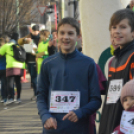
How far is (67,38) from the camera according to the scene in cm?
338

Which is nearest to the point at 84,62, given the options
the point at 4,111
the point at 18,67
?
the point at 4,111

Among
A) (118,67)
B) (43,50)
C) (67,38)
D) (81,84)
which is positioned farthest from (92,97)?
(43,50)

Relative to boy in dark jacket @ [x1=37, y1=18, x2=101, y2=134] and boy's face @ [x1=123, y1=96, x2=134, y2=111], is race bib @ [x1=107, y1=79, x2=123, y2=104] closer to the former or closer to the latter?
boy in dark jacket @ [x1=37, y1=18, x2=101, y2=134]

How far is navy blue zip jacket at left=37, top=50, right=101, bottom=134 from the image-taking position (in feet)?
10.6

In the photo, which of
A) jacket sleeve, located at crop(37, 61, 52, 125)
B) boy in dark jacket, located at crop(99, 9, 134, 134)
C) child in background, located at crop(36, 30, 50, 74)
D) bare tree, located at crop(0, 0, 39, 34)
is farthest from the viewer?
bare tree, located at crop(0, 0, 39, 34)

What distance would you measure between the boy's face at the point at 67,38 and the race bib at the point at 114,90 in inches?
20.6

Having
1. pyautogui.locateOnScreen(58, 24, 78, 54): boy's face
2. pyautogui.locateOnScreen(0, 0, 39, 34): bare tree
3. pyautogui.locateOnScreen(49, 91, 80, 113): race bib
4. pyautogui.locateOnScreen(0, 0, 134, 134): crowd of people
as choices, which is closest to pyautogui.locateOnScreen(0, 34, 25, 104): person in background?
pyautogui.locateOnScreen(0, 0, 134, 134): crowd of people

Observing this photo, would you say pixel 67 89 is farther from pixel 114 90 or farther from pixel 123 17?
pixel 123 17

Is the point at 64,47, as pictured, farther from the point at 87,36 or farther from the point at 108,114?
the point at 87,36

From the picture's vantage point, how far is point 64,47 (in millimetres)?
3389

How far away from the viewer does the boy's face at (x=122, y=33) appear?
122 inches

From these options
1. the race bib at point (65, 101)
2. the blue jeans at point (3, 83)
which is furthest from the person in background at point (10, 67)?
the race bib at point (65, 101)

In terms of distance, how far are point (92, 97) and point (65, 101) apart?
0.78ft

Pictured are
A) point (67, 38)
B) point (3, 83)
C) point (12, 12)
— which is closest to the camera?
point (67, 38)
